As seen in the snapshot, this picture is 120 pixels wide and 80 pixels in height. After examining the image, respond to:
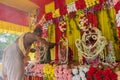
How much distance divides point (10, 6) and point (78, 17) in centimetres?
154

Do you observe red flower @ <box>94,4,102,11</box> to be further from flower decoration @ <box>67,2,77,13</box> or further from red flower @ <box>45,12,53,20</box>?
red flower @ <box>45,12,53,20</box>

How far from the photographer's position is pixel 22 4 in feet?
10.0

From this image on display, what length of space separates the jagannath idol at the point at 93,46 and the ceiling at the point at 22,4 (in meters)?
1.58

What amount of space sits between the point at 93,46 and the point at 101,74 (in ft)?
1.42

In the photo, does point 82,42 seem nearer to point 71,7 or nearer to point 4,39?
point 71,7

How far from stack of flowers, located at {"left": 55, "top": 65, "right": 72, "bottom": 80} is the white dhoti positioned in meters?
0.42

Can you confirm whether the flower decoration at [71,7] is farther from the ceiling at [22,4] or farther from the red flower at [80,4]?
the ceiling at [22,4]

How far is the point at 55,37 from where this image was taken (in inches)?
102

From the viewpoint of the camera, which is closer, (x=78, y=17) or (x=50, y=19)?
(x=78, y=17)

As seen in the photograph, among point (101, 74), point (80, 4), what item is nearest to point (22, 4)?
point (80, 4)

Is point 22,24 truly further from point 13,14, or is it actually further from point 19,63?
point 19,63

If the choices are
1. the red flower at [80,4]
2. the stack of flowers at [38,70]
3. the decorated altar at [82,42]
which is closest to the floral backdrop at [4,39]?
the decorated altar at [82,42]

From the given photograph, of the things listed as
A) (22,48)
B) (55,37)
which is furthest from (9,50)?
(55,37)

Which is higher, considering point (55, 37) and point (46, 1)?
point (46, 1)
